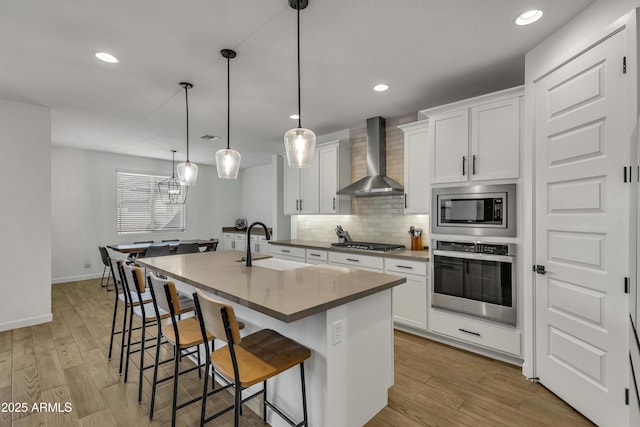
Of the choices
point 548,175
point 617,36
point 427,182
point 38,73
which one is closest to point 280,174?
point 427,182

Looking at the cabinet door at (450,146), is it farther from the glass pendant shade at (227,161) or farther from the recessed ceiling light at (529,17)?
the glass pendant shade at (227,161)

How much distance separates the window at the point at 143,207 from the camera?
6652 mm

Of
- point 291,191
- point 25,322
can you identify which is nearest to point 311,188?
point 291,191

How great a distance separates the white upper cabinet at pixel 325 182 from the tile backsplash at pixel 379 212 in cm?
16

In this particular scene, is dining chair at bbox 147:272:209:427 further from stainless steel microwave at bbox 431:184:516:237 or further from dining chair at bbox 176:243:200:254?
dining chair at bbox 176:243:200:254

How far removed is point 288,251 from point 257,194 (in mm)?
3839

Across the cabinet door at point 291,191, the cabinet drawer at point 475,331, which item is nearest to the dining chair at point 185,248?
the cabinet door at point 291,191

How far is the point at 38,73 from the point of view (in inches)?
111

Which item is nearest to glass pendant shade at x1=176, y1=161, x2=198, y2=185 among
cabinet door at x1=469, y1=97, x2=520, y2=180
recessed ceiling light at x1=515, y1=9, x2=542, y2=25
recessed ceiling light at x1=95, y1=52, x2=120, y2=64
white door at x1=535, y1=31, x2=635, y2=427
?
recessed ceiling light at x1=95, y1=52, x2=120, y2=64

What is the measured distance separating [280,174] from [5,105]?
3.66m

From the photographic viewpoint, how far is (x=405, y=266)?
3336mm

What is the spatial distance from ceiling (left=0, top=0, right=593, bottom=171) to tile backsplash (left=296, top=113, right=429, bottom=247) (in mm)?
380

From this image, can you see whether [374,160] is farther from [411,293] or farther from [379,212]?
[411,293]

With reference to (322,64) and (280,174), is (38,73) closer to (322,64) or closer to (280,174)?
(322,64)
